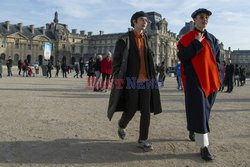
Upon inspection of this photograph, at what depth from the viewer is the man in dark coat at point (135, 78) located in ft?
14.2

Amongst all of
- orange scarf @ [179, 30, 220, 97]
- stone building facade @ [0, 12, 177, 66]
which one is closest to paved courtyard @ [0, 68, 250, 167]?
orange scarf @ [179, 30, 220, 97]

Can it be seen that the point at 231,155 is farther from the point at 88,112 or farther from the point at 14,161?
the point at 88,112

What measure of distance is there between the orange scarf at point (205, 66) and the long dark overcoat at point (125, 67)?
0.58 m

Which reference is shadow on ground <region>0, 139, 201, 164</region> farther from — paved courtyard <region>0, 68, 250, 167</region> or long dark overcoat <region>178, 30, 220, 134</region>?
long dark overcoat <region>178, 30, 220, 134</region>

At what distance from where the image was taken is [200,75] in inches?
162

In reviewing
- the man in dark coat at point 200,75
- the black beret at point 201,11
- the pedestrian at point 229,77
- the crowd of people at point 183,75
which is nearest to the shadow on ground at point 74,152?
the crowd of people at point 183,75

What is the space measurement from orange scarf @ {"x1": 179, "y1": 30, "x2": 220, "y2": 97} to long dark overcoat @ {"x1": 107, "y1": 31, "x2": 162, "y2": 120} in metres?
0.58

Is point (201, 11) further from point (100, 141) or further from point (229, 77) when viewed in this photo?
point (229, 77)

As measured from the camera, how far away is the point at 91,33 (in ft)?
334

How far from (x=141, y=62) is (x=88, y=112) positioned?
10.6ft

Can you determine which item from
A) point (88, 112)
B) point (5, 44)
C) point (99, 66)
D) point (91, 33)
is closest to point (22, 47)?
point (5, 44)

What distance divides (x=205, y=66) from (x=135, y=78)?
928 mm

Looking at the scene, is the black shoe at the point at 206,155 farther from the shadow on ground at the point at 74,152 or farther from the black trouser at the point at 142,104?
the black trouser at the point at 142,104

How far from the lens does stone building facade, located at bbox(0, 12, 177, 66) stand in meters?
80.0
